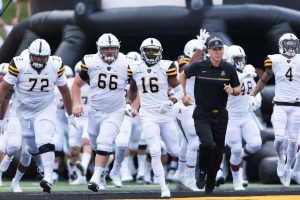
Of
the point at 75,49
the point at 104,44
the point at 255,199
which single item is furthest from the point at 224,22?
the point at 255,199

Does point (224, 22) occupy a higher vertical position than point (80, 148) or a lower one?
higher

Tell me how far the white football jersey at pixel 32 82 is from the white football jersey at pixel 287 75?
2.84m

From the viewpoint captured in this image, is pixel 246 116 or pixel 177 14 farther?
pixel 177 14

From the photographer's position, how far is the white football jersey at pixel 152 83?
11.7 meters

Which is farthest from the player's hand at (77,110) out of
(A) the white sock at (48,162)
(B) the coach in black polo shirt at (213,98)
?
(B) the coach in black polo shirt at (213,98)

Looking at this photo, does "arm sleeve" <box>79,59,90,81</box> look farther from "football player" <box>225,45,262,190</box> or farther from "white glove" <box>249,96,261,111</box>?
"white glove" <box>249,96,261,111</box>

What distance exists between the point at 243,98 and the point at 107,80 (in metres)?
2.36

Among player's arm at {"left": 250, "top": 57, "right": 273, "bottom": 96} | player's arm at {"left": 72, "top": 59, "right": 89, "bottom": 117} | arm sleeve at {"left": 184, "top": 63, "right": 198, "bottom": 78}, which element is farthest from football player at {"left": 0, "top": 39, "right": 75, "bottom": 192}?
player's arm at {"left": 250, "top": 57, "right": 273, "bottom": 96}

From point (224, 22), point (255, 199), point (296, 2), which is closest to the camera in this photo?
point (255, 199)

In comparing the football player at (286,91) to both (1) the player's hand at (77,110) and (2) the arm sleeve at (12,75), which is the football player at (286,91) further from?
(2) the arm sleeve at (12,75)

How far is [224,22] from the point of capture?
15.7m

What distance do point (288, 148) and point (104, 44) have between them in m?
2.94

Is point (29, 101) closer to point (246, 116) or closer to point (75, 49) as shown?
point (246, 116)

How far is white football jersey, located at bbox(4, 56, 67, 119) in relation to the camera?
455 inches
